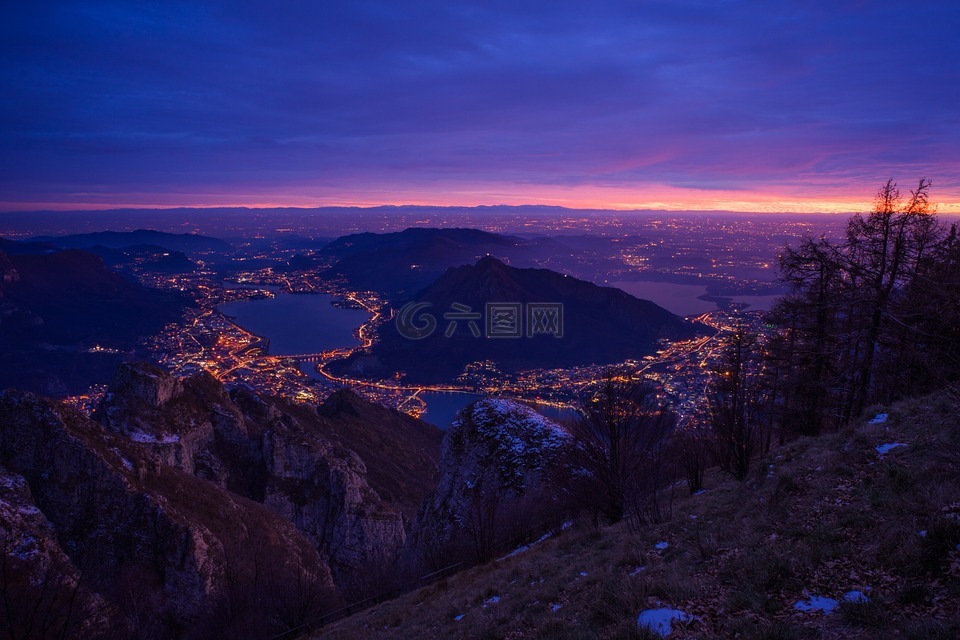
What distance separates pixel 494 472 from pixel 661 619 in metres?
23.3

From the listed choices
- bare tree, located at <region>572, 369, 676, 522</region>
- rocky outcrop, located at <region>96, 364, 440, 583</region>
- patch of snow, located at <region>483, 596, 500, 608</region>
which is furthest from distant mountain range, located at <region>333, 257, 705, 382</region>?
patch of snow, located at <region>483, 596, 500, 608</region>

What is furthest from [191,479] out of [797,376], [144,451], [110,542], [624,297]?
[624,297]

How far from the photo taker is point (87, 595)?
17250mm

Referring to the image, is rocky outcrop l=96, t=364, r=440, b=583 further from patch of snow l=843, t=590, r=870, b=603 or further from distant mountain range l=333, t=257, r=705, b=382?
distant mountain range l=333, t=257, r=705, b=382

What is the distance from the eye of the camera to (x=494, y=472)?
2842 cm

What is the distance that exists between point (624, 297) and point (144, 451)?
17526 centimetres

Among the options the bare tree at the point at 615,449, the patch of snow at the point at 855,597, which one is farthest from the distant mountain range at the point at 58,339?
the patch of snow at the point at 855,597

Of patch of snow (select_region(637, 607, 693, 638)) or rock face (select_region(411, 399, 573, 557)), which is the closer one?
patch of snow (select_region(637, 607, 693, 638))

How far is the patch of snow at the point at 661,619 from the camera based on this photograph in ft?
18.4

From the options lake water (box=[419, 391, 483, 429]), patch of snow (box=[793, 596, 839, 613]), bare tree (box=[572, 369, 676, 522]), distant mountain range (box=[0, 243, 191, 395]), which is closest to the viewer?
patch of snow (box=[793, 596, 839, 613])

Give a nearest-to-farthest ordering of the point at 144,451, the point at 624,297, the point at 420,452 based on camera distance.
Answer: the point at 144,451 → the point at 420,452 → the point at 624,297

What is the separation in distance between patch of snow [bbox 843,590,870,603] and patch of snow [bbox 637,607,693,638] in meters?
1.75

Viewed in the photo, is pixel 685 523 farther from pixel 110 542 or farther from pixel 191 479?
pixel 191 479

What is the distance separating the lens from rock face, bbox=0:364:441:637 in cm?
2408
